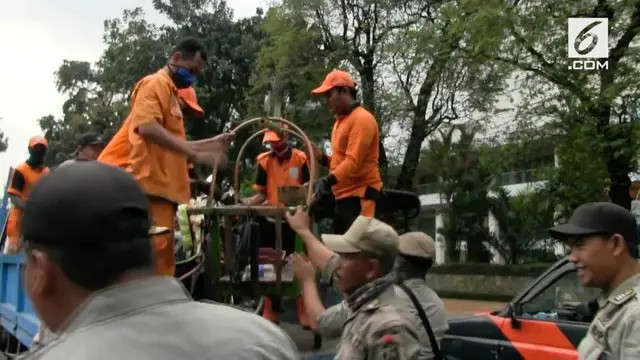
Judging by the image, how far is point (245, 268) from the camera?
18.2 feet

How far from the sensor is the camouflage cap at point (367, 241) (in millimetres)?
3520

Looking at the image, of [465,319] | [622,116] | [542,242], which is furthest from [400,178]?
[465,319]

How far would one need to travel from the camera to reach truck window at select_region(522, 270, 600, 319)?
19.2 feet

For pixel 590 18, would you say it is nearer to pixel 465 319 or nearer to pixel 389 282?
pixel 465 319

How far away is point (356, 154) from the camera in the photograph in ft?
19.0

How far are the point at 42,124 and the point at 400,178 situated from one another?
28.5 m

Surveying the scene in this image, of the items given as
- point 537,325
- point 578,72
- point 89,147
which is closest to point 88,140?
point 89,147

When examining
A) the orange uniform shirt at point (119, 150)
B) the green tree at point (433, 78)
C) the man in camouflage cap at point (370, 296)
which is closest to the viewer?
the man in camouflage cap at point (370, 296)

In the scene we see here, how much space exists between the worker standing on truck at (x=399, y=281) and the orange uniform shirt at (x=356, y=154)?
2.99 feet

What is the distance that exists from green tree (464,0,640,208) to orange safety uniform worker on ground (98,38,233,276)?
30.1 ft

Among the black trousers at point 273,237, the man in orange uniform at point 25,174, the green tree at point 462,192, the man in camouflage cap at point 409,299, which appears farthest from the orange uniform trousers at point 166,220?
the green tree at point 462,192

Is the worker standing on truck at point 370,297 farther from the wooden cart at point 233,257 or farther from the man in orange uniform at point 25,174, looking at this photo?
the man in orange uniform at point 25,174

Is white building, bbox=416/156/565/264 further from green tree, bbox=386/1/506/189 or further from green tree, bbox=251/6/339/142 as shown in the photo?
green tree, bbox=251/6/339/142

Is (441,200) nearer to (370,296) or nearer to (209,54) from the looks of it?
(209,54)
